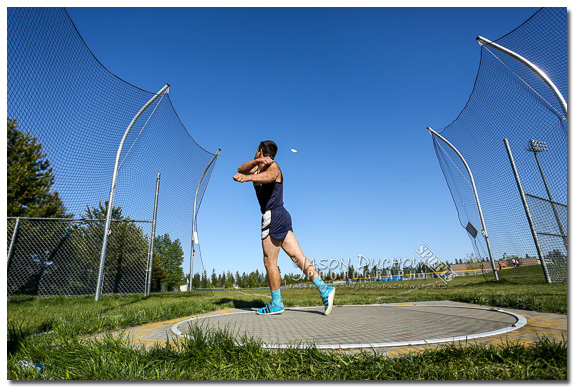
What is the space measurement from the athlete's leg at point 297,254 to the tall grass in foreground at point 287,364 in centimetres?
150

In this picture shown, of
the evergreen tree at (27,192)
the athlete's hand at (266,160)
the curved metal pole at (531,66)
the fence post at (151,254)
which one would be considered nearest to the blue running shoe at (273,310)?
the athlete's hand at (266,160)

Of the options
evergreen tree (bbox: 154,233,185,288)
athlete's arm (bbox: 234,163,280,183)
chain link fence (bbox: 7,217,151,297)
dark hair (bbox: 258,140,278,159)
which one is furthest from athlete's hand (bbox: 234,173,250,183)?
evergreen tree (bbox: 154,233,185,288)

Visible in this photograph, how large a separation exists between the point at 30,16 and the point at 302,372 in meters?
4.58

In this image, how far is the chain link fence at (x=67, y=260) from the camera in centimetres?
733

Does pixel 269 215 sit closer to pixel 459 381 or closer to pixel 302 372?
pixel 302 372

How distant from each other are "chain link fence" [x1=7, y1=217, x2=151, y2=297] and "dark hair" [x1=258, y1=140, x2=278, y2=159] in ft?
19.5

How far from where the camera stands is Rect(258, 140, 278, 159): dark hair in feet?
10.2

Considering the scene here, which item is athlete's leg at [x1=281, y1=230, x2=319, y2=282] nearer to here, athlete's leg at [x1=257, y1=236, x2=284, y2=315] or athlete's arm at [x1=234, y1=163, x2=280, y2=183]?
athlete's leg at [x1=257, y1=236, x2=284, y2=315]

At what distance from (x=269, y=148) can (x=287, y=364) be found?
2183mm

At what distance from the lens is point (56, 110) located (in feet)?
16.4

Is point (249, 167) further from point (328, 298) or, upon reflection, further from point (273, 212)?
point (328, 298)

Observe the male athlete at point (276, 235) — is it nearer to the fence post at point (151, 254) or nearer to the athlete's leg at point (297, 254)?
the athlete's leg at point (297, 254)
